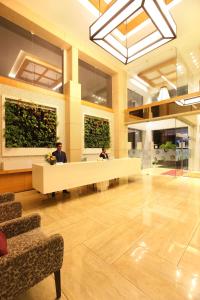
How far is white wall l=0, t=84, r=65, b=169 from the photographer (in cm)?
485

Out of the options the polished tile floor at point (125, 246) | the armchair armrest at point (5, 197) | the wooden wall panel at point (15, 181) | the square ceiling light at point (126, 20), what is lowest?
the polished tile floor at point (125, 246)

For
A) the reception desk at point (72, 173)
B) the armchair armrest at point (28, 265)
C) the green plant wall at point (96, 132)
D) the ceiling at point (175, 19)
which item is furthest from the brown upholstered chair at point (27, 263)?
the ceiling at point (175, 19)

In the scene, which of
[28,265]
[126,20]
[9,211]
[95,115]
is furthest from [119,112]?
[28,265]

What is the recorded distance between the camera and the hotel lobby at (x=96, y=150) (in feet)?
5.15

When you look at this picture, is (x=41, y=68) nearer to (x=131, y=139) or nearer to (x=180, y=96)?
(x=180, y=96)

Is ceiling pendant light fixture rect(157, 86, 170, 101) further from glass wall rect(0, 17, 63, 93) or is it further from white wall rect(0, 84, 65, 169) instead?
white wall rect(0, 84, 65, 169)

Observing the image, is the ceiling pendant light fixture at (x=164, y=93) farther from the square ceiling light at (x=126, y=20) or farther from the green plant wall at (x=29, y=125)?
the green plant wall at (x=29, y=125)

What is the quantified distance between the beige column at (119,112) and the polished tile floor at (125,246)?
4675 mm

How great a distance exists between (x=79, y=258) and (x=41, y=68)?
247 inches

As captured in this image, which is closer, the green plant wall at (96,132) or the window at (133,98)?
the green plant wall at (96,132)

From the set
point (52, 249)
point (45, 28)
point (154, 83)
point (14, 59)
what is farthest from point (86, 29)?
point (52, 249)

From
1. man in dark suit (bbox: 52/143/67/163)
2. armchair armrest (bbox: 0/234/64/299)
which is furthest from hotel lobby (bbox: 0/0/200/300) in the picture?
man in dark suit (bbox: 52/143/67/163)

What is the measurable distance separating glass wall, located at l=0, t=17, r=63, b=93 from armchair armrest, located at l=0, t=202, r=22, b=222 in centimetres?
461

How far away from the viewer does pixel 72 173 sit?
401cm
